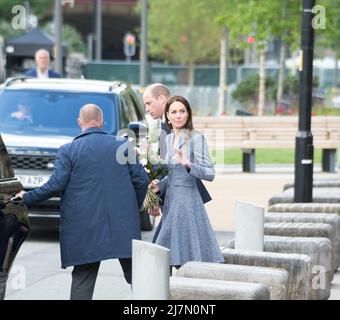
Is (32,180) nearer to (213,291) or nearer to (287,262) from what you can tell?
(287,262)

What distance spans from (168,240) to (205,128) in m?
17.0

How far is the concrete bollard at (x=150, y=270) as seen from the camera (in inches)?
278

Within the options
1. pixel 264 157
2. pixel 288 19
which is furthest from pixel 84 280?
pixel 288 19

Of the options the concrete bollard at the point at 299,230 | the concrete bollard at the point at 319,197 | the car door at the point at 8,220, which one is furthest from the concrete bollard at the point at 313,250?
the car door at the point at 8,220

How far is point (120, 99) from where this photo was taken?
15.6m

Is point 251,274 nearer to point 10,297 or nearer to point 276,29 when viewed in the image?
point 10,297

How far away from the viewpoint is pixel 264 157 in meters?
28.9

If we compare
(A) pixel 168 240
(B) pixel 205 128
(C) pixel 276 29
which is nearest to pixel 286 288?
(A) pixel 168 240

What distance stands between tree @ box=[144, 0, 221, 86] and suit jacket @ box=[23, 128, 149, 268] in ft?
163

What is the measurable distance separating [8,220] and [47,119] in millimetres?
7676

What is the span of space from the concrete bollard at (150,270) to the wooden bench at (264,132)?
17584 mm

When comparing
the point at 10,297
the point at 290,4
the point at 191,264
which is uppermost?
the point at 290,4

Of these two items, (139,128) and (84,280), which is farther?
(139,128)

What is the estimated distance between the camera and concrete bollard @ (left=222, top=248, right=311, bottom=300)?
9.43 metres
